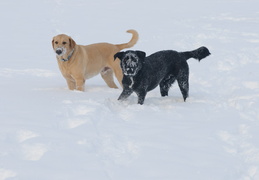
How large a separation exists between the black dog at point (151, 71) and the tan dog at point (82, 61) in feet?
3.48

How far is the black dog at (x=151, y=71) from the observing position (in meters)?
5.54

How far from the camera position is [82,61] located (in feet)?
21.8

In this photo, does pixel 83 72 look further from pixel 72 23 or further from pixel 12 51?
pixel 72 23

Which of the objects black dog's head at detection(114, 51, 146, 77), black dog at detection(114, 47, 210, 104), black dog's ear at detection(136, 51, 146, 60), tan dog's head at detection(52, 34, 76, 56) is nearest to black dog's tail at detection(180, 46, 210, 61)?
black dog at detection(114, 47, 210, 104)

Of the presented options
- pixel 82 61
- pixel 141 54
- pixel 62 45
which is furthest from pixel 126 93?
pixel 62 45

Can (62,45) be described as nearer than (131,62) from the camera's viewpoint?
No

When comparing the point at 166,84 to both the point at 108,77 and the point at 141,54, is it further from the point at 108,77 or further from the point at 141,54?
the point at 108,77

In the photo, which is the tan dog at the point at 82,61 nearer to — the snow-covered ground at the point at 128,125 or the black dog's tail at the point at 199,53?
the snow-covered ground at the point at 128,125

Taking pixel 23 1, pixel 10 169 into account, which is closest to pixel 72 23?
pixel 23 1

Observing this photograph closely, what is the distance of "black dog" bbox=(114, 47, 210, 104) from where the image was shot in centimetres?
554

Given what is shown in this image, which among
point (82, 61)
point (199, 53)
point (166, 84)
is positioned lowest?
point (166, 84)

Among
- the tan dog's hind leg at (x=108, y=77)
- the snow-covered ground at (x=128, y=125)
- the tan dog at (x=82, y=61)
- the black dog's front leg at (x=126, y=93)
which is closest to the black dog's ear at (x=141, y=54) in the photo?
the black dog's front leg at (x=126, y=93)

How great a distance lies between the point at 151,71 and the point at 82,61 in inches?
55.9

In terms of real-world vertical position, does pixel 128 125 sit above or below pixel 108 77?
above
